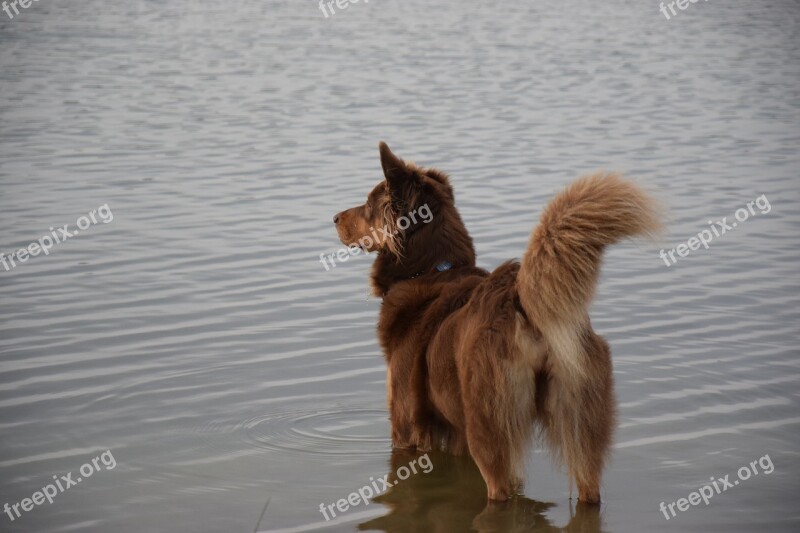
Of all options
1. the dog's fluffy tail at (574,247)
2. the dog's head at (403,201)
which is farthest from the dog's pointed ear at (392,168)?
the dog's fluffy tail at (574,247)

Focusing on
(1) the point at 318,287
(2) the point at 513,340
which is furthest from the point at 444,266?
(1) the point at 318,287

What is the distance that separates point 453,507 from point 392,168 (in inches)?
69.0

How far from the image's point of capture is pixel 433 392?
4.88m

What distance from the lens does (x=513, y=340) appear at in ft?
13.8

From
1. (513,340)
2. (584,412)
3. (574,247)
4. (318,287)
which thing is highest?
(574,247)

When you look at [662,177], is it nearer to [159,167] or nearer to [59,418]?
[159,167]

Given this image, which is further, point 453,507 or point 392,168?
point 392,168

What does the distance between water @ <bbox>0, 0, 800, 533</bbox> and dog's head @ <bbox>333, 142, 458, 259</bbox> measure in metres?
1.24

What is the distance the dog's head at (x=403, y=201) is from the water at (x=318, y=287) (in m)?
1.24

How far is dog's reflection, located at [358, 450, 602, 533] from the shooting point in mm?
4758

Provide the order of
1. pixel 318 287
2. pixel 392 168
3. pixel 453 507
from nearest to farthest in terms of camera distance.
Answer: pixel 453 507 < pixel 392 168 < pixel 318 287

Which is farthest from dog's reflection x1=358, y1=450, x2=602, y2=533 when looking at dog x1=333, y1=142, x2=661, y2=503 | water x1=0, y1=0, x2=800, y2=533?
dog x1=333, y1=142, x2=661, y2=503

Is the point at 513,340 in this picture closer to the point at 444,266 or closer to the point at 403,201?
the point at 444,266

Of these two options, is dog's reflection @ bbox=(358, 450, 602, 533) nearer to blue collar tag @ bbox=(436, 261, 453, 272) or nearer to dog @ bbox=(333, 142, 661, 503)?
dog @ bbox=(333, 142, 661, 503)
